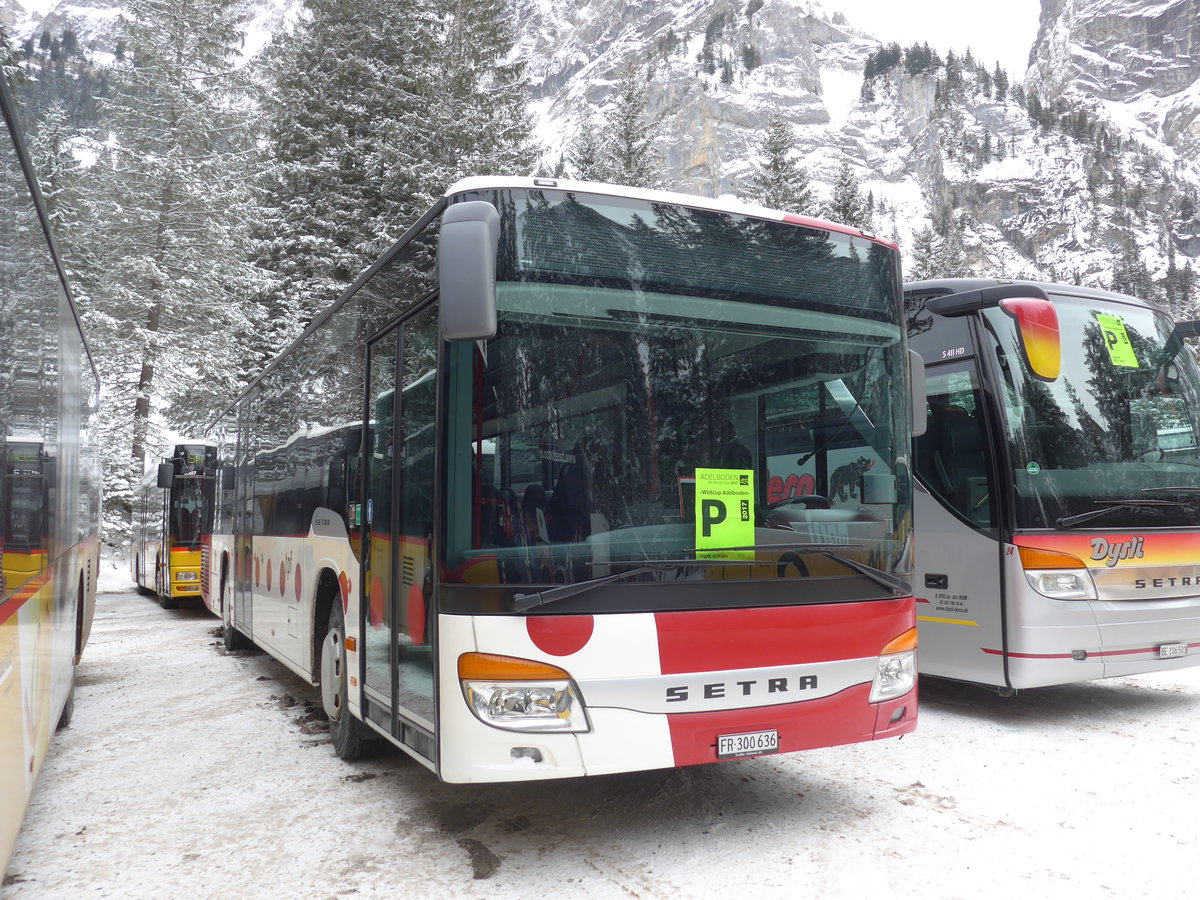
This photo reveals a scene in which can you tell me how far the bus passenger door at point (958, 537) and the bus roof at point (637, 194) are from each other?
220 cm

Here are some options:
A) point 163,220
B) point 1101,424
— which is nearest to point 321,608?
point 1101,424

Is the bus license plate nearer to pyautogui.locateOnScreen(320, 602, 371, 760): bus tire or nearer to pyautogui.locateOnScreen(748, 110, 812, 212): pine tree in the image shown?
pyautogui.locateOnScreen(320, 602, 371, 760): bus tire

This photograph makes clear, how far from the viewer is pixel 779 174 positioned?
36562 mm

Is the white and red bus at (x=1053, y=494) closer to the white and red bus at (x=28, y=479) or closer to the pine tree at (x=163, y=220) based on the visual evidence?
the white and red bus at (x=28, y=479)

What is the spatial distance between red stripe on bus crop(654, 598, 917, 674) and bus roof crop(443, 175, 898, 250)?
5.84ft

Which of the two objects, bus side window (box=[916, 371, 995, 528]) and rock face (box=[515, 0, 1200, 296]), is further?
rock face (box=[515, 0, 1200, 296])

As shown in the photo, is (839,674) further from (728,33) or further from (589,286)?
(728,33)

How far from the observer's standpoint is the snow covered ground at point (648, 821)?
3.81 meters

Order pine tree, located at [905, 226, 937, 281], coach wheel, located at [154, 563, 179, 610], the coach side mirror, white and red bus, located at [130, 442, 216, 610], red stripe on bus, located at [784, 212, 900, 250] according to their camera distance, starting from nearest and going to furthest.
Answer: red stripe on bus, located at [784, 212, 900, 250] < the coach side mirror < white and red bus, located at [130, 442, 216, 610] < coach wheel, located at [154, 563, 179, 610] < pine tree, located at [905, 226, 937, 281]

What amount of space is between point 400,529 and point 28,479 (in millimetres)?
1585

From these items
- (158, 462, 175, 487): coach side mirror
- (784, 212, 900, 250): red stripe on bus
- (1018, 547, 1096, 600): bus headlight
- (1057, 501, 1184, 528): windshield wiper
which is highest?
(784, 212, 900, 250): red stripe on bus

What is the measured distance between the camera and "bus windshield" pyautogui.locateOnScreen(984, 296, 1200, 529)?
6367 millimetres

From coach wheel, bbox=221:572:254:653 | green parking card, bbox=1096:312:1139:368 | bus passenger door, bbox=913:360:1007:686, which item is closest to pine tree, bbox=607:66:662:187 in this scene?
coach wheel, bbox=221:572:254:653

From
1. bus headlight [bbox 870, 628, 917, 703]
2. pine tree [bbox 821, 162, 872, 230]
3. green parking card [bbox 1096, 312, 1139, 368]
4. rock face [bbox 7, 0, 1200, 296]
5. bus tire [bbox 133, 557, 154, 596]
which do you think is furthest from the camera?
rock face [bbox 7, 0, 1200, 296]
